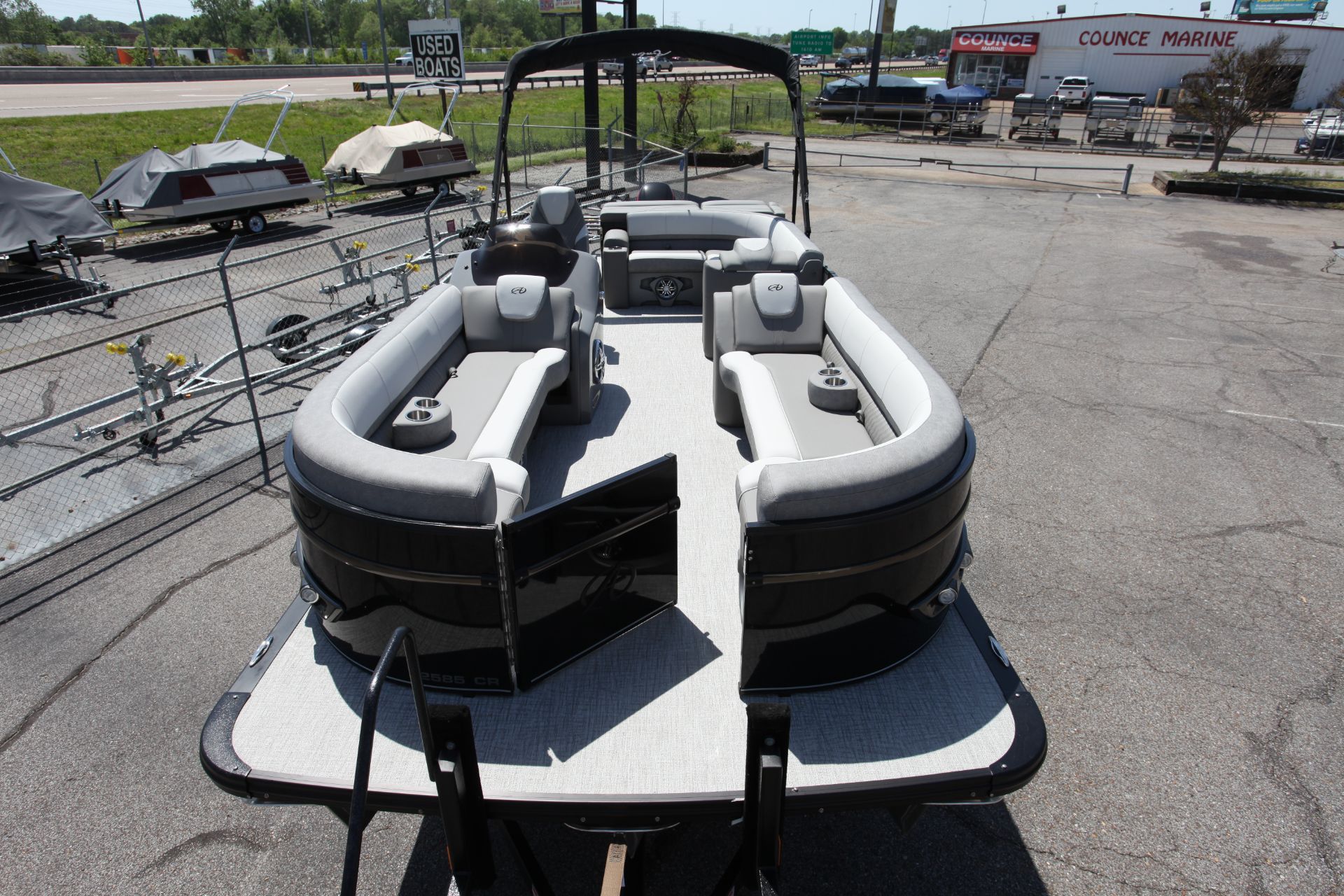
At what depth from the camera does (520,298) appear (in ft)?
17.0

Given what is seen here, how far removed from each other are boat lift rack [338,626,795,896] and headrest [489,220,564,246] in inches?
173

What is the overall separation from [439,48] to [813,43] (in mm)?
24205

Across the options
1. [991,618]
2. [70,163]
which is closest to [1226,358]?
[991,618]

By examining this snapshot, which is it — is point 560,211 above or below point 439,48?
below

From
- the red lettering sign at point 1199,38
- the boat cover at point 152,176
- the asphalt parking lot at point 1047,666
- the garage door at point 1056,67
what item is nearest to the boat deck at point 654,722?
the asphalt parking lot at point 1047,666

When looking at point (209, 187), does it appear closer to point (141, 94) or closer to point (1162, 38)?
point (141, 94)

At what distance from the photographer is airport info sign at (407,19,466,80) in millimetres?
21250

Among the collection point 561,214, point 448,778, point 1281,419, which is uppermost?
point 561,214

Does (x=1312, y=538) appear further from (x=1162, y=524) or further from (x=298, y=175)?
(x=298, y=175)

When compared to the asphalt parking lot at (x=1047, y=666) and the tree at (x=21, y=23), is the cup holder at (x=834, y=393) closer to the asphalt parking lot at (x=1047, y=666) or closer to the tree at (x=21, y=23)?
the asphalt parking lot at (x=1047, y=666)

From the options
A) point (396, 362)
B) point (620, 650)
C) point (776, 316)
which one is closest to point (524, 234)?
point (776, 316)

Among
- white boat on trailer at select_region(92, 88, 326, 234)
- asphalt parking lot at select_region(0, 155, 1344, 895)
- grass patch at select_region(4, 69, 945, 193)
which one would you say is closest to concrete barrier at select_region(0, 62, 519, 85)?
grass patch at select_region(4, 69, 945, 193)

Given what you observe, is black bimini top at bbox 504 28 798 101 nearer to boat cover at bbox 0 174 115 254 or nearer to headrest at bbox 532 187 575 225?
headrest at bbox 532 187 575 225

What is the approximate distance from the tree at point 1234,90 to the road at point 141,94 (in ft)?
63.7
